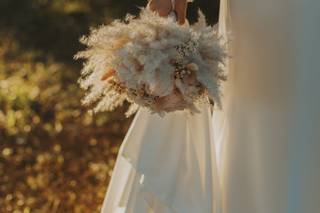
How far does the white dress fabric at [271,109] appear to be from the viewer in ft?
7.03

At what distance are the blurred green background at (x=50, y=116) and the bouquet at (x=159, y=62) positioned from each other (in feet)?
4.27

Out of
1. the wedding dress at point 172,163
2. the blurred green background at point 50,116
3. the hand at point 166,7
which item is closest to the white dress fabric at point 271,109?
the wedding dress at point 172,163

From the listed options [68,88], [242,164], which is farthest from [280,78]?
[68,88]

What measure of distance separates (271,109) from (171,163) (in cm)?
35

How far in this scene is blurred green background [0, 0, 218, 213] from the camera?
10.6 feet

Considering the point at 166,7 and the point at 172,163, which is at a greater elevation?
the point at 166,7

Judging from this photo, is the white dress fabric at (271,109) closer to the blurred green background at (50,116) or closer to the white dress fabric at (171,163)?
the white dress fabric at (171,163)

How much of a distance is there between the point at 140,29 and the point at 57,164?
153cm

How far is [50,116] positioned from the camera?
330cm

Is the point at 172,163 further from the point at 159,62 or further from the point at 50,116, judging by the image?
the point at 50,116

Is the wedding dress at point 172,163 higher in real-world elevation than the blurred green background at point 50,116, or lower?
lower

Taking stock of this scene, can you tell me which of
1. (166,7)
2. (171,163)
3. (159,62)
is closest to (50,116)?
(171,163)

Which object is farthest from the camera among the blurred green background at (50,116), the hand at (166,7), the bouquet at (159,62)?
the blurred green background at (50,116)

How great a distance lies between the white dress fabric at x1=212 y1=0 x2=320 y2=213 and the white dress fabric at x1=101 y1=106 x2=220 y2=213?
9 centimetres
